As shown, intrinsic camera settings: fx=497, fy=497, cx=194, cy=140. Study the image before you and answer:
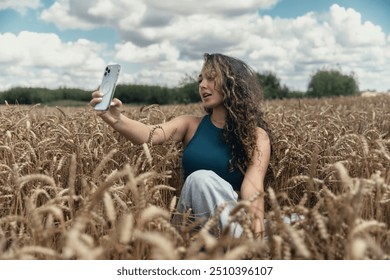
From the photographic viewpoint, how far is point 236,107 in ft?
10.5

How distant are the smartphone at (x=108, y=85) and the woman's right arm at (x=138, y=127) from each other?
46mm

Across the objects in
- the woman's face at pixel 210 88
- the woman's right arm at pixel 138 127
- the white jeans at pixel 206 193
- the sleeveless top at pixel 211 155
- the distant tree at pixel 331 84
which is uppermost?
the distant tree at pixel 331 84

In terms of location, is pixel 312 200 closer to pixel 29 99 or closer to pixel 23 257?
pixel 23 257

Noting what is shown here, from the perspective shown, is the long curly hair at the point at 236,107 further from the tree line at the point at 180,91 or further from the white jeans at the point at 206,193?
the tree line at the point at 180,91

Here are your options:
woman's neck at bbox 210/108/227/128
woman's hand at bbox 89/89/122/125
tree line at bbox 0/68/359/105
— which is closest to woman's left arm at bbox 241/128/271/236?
woman's neck at bbox 210/108/227/128

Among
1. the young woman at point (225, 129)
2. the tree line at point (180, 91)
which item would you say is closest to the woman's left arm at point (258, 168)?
the young woman at point (225, 129)

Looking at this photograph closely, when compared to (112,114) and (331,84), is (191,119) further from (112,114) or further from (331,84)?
(331,84)

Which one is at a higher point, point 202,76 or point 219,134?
point 202,76

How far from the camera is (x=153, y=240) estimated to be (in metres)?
1.14

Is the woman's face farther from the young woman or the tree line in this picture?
the tree line

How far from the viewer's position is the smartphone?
106 inches

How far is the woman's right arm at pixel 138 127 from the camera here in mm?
3008
